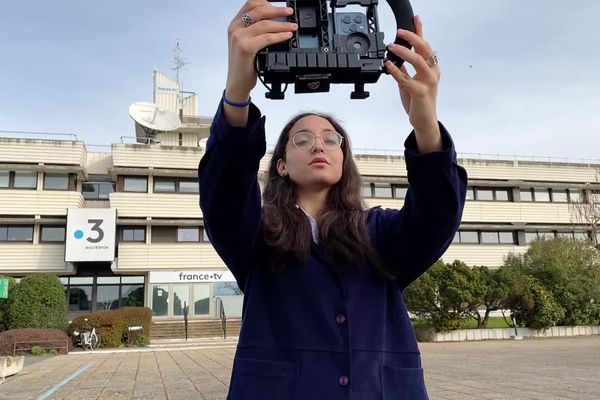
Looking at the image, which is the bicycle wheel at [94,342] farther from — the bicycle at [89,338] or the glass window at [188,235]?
the glass window at [188,235]

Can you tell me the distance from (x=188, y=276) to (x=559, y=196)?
2769 centimetres

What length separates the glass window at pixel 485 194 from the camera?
37.1m

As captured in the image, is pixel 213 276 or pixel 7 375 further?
pixel 213 276

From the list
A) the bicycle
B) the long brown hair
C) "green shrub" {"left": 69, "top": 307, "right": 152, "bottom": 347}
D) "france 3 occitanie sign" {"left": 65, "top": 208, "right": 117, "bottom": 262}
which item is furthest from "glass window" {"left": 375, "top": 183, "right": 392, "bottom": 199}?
the long brown hair

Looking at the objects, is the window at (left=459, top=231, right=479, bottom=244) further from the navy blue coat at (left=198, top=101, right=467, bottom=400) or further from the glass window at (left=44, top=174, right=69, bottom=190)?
the navy blue coat at (left=198, top=101, right=467, bottom=400)

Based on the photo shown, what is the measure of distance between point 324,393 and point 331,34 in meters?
1.06

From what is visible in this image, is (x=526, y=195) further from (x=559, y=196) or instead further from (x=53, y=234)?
(x=53, y=234)

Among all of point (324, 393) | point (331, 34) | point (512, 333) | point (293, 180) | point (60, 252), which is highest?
point (60, 252)

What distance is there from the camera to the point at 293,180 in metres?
1.97

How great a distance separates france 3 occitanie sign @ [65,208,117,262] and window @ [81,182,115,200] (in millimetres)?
4075

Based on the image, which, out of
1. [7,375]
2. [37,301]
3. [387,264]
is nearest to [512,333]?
[7,375]

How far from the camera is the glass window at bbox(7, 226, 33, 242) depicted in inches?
1177

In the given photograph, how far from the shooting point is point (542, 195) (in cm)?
3847

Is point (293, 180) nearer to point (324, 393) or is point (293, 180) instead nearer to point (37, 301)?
point (324, 393)
